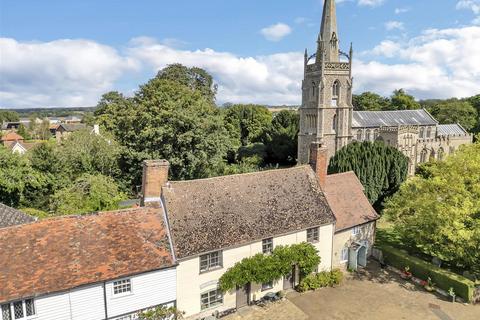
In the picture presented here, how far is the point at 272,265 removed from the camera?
775 inches

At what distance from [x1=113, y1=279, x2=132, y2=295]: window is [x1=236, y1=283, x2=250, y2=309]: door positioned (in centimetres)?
624

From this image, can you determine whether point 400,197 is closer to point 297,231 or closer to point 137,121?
point 297,231

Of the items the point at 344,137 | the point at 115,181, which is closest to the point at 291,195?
the point at 115,181

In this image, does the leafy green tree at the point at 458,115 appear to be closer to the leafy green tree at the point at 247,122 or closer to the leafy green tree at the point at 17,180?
the leafy green tree at the point at 247,122

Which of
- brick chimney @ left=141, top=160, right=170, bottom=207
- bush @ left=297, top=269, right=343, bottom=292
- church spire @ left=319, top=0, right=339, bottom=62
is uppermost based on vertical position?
church spire @ left=319, top=0, right=339, bottom=62

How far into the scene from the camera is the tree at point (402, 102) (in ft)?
285

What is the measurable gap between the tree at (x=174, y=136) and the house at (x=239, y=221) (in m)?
14.3

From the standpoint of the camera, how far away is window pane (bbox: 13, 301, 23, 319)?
46.0 feet

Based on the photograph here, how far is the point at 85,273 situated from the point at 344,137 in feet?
139

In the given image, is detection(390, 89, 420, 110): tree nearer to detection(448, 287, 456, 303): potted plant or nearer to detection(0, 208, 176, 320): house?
detection(448, 287, 456, 303): potted plant

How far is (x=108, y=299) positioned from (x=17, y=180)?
2075 centimetres

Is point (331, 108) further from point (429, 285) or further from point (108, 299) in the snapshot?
point (108, 299)

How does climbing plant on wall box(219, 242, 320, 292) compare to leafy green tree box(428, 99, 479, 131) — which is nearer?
climbing plant on wall box(219, 242, 320, 292)

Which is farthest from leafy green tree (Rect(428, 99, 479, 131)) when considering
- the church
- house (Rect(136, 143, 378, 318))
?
house (Rect(136, 143, 378, 318))
